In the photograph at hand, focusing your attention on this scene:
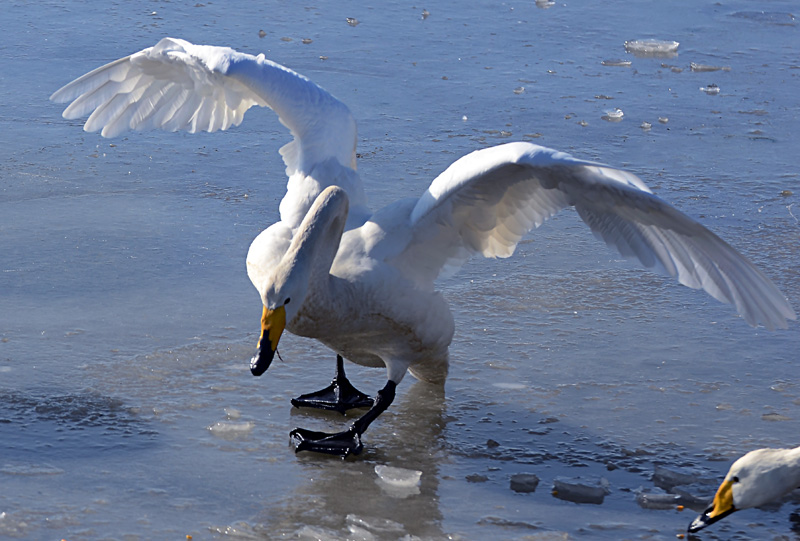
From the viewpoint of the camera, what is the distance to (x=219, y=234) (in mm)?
5660

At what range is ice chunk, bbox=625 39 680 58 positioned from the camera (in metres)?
9.18

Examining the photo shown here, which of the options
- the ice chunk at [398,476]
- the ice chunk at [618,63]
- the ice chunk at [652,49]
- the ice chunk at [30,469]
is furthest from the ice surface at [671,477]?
the ice chunk at [652,49]

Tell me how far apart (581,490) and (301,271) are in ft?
3.70

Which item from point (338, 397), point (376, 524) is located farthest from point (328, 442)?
point (376, 524)

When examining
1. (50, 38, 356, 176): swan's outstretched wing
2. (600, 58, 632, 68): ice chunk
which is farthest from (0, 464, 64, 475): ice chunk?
(600, 58, 632, 68): ice chunk

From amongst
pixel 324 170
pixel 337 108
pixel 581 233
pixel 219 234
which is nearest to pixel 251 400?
pixel 324 170

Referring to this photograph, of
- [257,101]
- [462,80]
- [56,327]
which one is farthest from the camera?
[462,80]

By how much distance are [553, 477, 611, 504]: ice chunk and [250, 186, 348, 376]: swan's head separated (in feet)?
3.27

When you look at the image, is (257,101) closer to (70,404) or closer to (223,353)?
(223,353)

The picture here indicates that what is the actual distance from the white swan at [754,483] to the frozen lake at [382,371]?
9 cm

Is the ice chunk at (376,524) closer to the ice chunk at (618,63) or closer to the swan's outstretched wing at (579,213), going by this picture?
the swan's outstretched wing at (579,213)

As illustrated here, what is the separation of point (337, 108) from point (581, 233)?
5.75ft

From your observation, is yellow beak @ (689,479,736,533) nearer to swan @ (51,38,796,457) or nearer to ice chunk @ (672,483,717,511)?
ice chunk @ (672,483,717,511)

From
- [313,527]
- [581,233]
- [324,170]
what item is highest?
[324,170]
